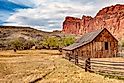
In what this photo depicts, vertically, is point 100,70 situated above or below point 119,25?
below

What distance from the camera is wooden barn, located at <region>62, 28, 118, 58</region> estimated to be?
45156 millimetres

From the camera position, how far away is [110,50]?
157ft

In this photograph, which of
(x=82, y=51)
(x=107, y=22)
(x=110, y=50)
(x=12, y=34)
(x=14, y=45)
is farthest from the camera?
(x=107, y=22)

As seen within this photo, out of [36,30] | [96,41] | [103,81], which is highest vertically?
[36,30]

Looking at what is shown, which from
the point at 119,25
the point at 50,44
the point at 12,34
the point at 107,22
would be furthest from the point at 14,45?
the point at 107,22

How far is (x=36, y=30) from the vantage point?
625 ft

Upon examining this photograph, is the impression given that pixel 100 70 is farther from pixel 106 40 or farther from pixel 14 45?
pixel 14 45

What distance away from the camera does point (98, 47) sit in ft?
153

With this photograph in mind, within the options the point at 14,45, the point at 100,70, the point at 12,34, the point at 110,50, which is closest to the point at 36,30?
the point at 12,34

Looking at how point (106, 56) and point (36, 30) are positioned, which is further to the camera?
point (36, 30)

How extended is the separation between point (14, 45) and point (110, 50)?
50107 mm

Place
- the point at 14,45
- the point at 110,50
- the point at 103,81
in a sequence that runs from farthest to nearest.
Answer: the point at 14,45 < the point at 110,50 < the point at 103,81

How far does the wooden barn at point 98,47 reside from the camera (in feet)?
148

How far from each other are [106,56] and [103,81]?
3031 centimetres
